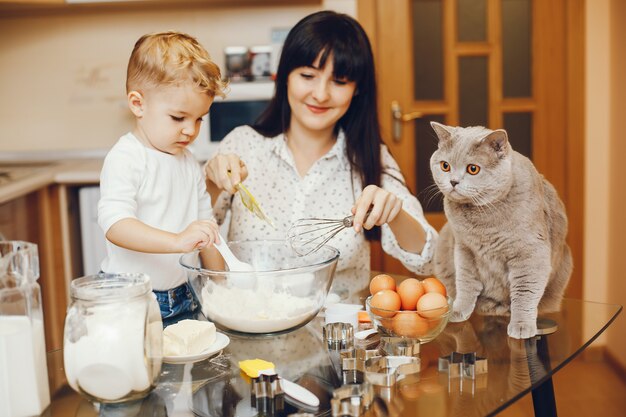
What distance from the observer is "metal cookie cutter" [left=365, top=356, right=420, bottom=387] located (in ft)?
3.01

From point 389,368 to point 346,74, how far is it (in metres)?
0.91

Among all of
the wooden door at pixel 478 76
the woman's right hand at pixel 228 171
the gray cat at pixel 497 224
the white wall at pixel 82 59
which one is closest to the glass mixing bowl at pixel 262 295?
the gray cat at pixel 497 224

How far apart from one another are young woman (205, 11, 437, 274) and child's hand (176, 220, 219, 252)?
40 cm

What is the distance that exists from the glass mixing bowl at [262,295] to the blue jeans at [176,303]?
0.62 ft

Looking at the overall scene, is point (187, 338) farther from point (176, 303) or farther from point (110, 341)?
point (176, 303)

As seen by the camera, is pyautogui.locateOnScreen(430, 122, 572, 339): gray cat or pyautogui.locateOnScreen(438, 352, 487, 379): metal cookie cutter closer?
pyautogui.locateOnScreen(438, 352, 487, 379): metal cookie cutter

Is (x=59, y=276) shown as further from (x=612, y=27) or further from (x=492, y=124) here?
(x=612, y=27)

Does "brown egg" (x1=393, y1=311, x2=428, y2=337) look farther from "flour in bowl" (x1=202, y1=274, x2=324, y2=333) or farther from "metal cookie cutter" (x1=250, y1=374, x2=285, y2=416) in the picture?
"metal cookie cutter" (x1=250, y1=374, x2=285, y2=416)

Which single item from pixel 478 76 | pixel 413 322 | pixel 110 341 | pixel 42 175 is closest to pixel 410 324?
pixel 413 322

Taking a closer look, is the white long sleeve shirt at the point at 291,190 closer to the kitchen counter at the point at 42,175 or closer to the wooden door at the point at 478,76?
the kitchen counter at the point at 42,175

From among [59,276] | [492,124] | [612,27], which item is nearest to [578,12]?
[612,27]

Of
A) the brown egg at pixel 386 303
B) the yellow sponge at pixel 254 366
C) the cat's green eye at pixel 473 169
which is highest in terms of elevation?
the cat's green eye at pixel 473 169

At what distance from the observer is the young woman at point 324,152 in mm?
1675

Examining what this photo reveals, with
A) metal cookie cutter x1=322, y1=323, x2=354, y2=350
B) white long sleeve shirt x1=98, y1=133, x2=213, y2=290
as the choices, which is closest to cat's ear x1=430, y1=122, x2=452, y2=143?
metal cookie cutter x1=322, y1=323, x2=354, y2=350
